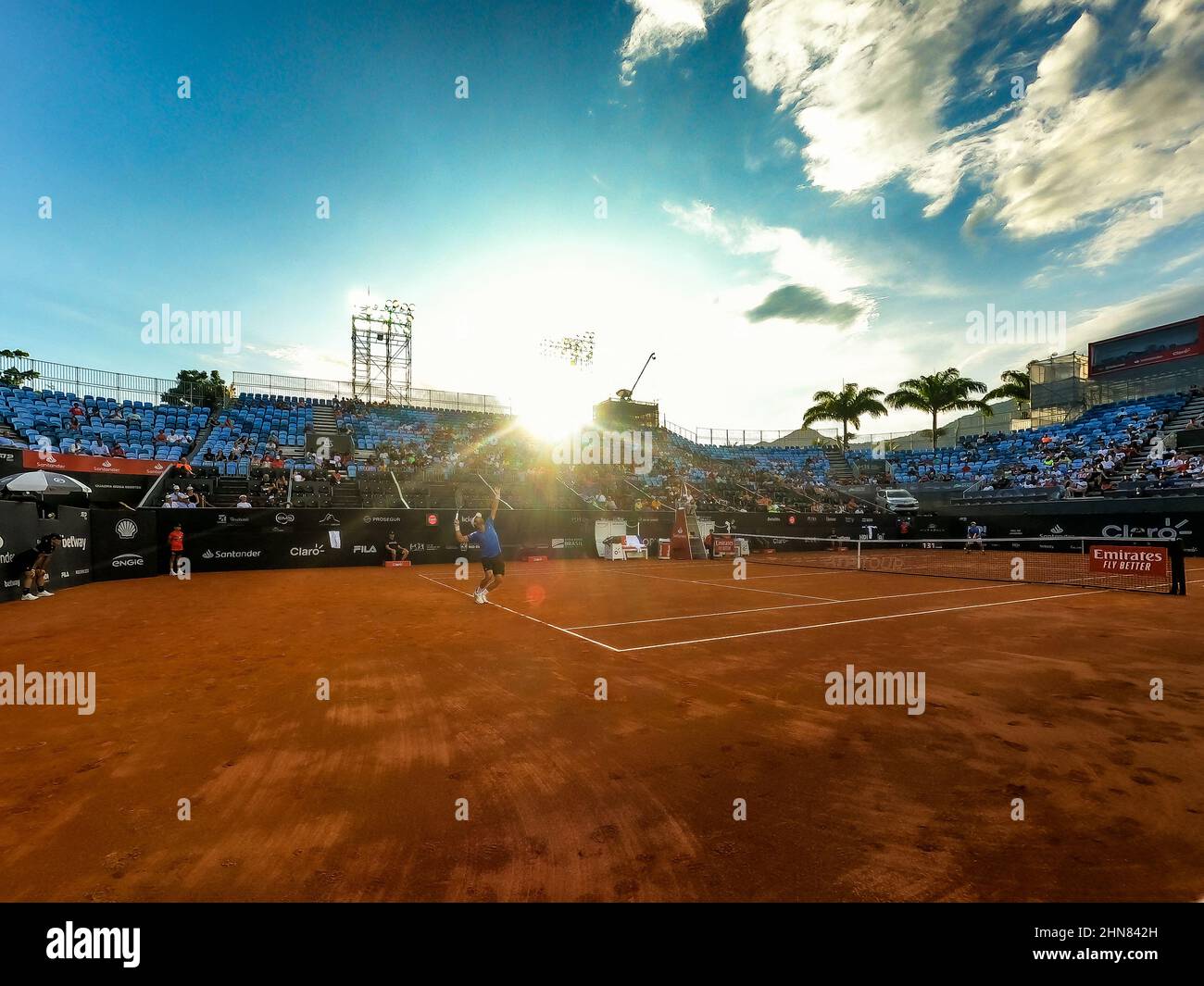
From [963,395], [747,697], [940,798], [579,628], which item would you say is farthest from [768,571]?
[963,395]

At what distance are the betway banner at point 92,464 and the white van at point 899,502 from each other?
41.5 metres

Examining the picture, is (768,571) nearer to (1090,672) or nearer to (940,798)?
(1090,672)

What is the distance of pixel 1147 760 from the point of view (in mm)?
4215

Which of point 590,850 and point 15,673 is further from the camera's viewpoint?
point 15,673

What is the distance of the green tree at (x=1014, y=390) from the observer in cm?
4703

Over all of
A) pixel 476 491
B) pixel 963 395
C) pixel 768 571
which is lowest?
pixel 768 571

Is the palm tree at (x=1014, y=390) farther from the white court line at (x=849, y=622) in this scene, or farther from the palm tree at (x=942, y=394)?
the white court line at (x=849, y=622)

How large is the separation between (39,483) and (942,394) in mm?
58812

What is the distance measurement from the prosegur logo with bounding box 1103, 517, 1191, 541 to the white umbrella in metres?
42.4

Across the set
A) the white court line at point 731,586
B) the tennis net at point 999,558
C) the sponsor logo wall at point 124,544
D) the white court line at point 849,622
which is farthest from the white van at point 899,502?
the sponsor logo wall at point 124,544

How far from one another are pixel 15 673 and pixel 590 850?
8.28m

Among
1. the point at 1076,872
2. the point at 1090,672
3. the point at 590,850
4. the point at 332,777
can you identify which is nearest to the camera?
the point at 1076,872

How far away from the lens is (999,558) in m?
25.4
